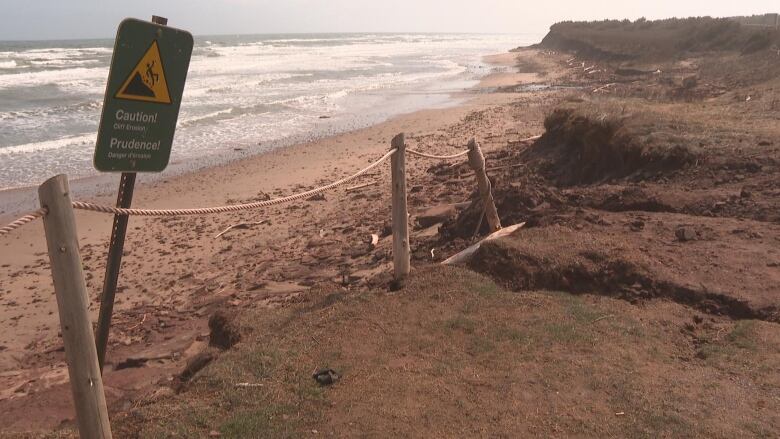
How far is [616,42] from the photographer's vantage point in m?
43.6

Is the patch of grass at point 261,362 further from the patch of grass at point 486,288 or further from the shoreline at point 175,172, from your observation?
the shoreline at point 175,172

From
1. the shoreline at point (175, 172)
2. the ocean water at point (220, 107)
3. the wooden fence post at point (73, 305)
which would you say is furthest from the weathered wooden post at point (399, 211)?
the ocean water at point (220, 107)

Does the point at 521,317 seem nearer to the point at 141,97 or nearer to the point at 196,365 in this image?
the point at 196,365

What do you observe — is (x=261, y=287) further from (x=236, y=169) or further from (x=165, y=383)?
(x=236, y=169)

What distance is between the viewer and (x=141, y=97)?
2693 millimetres

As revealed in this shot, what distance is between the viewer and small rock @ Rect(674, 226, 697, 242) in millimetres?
5059

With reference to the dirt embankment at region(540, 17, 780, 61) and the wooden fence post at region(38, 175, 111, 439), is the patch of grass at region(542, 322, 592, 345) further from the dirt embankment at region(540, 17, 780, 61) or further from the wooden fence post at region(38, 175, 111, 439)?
the dirt embankment at region(540, 17, 780, 61)

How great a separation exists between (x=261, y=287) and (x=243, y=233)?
2.18 m

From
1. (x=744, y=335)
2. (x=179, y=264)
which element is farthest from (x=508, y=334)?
(x=179, y=264)

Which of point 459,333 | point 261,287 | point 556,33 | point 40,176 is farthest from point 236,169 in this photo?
point 556,33

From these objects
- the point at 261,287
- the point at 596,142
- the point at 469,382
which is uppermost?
the point at 596,142

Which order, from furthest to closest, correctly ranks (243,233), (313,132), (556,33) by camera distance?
(556,33) < (313,132) < (243,233)

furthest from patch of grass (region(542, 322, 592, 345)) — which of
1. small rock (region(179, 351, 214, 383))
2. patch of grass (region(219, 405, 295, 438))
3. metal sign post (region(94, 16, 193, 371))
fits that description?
metal sign post (region(94, 16, 193, 371))

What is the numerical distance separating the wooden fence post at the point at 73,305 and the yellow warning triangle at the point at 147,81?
49 centimetres
